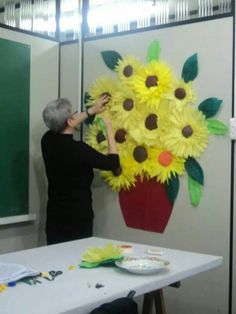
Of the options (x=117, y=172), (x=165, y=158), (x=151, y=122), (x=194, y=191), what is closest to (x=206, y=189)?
(x=194, y=191)

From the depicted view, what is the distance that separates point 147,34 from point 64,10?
876mm

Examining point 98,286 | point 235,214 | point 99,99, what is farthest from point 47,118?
point 98,286

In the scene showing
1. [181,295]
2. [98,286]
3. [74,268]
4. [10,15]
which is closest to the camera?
[98,286]

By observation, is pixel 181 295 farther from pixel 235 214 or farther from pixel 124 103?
pixel 124 103

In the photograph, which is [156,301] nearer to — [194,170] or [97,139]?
[194,170]

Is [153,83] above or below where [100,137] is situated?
above

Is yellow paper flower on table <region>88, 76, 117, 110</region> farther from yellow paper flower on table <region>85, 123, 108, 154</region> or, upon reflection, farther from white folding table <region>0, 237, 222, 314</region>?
white folding table <region>0, 237, 222, 314</region>

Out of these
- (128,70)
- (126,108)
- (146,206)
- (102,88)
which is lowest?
(146,206)

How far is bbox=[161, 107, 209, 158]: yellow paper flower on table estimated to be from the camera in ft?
9.61

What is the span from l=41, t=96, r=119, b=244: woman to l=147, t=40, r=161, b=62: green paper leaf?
2.02 ft

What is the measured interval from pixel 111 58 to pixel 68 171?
3.06 feet

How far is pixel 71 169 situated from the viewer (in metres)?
3.04

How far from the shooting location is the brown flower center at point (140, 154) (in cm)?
317

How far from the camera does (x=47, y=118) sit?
3.11 metres
